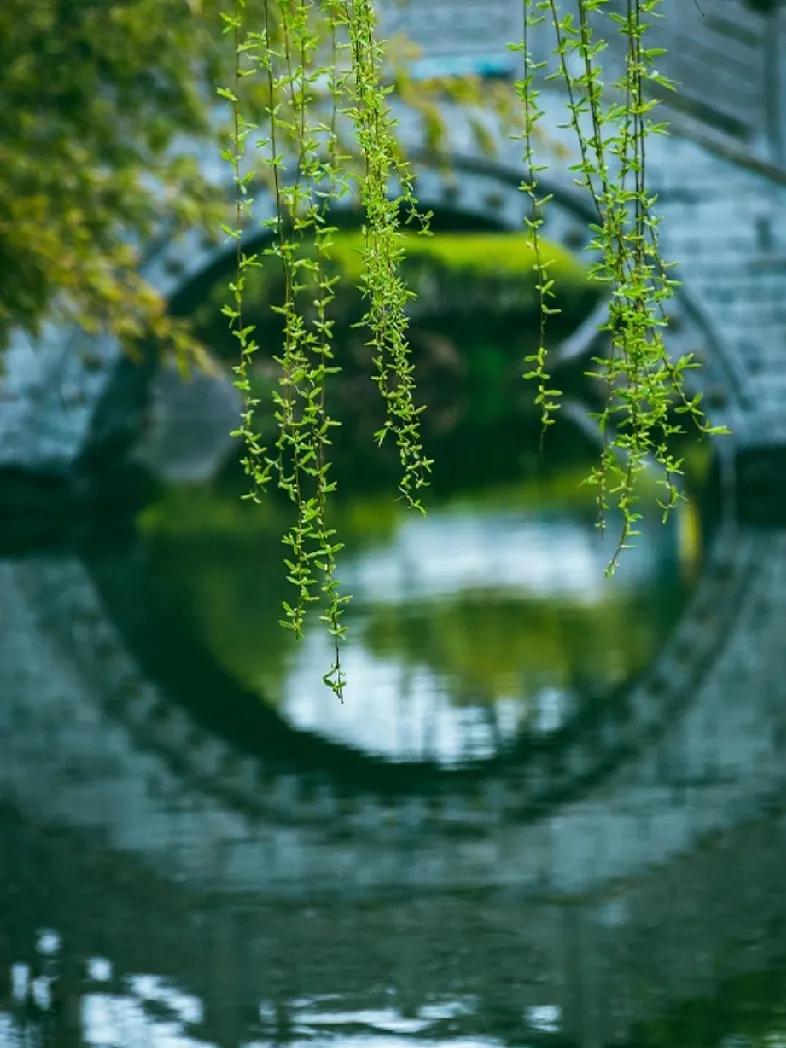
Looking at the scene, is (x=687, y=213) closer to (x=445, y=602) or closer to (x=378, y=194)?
(x=445, y=602)

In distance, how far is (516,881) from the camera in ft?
17.8

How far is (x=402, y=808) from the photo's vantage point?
6.28 metres

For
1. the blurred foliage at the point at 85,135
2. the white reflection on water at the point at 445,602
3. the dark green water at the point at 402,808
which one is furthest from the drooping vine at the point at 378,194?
the blurred foliage at the point at 85,135

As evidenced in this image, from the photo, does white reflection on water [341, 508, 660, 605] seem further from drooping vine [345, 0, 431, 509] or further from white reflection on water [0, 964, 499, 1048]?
drooping vine [345, 0, 431, 509]

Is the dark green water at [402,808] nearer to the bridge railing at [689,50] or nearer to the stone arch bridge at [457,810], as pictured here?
the stone arch bridge at [457,810]

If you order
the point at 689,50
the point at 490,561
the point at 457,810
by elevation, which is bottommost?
the point at 457,810

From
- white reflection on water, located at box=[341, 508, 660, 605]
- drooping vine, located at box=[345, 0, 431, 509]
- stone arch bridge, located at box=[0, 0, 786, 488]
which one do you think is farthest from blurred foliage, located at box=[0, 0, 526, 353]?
drooping vine, located at box=[345, 0, 431, 509]

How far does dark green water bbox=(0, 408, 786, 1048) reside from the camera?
4.50 meters

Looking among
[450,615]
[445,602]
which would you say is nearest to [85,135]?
[450,615]

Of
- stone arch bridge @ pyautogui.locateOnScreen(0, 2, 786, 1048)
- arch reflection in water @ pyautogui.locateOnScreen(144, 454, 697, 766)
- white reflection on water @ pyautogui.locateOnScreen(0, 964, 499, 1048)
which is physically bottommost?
white reflection on water @ pyautogui.locateOnScreen(0, 964, 499, 1048)

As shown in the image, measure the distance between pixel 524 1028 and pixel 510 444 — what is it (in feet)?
49.9

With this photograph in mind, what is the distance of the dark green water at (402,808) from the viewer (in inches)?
177

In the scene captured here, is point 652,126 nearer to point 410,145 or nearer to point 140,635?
point 140,635

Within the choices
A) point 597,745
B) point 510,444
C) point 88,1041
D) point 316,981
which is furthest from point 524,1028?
point 510,444
